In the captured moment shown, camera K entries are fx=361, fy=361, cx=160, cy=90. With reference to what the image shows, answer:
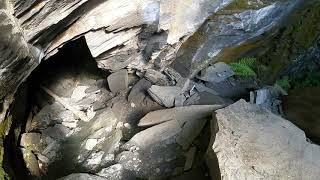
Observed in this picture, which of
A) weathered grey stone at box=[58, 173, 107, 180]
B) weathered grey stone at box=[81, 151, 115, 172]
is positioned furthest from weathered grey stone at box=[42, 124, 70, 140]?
A: weathered grey stone at box=[58, 173, 107, 180]

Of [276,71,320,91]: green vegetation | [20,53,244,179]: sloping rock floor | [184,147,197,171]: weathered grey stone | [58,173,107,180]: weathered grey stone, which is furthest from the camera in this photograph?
[276,71,320,91]: green vegetation

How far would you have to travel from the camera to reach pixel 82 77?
263 inches

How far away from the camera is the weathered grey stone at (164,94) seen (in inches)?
238

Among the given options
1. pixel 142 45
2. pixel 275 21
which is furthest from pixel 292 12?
pixel 142 45

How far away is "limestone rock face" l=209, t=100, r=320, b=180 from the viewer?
165 inches

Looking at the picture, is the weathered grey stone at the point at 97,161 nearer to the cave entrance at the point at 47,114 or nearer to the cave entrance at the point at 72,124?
the cave entrance at the point at 72,124

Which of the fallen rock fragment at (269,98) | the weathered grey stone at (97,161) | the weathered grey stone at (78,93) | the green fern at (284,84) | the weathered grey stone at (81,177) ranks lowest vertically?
the green fern at (284,84)

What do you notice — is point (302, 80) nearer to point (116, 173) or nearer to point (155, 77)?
point (155, 77)

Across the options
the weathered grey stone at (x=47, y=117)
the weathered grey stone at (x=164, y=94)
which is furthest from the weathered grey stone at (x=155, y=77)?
the weathered grey stone at (x=47, y=117)

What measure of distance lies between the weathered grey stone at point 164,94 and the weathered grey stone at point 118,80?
52 centimetres

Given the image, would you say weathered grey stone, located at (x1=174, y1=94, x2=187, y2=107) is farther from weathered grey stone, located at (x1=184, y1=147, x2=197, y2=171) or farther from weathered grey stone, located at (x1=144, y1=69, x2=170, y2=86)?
weathered grey stone, located at (x1=184, y1=147, x2=197, y2=171)

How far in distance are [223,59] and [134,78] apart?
6.31ft

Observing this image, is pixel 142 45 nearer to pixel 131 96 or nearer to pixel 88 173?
pixel 131 96

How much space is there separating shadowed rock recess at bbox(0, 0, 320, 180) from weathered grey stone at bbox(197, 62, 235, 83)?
0.02m
